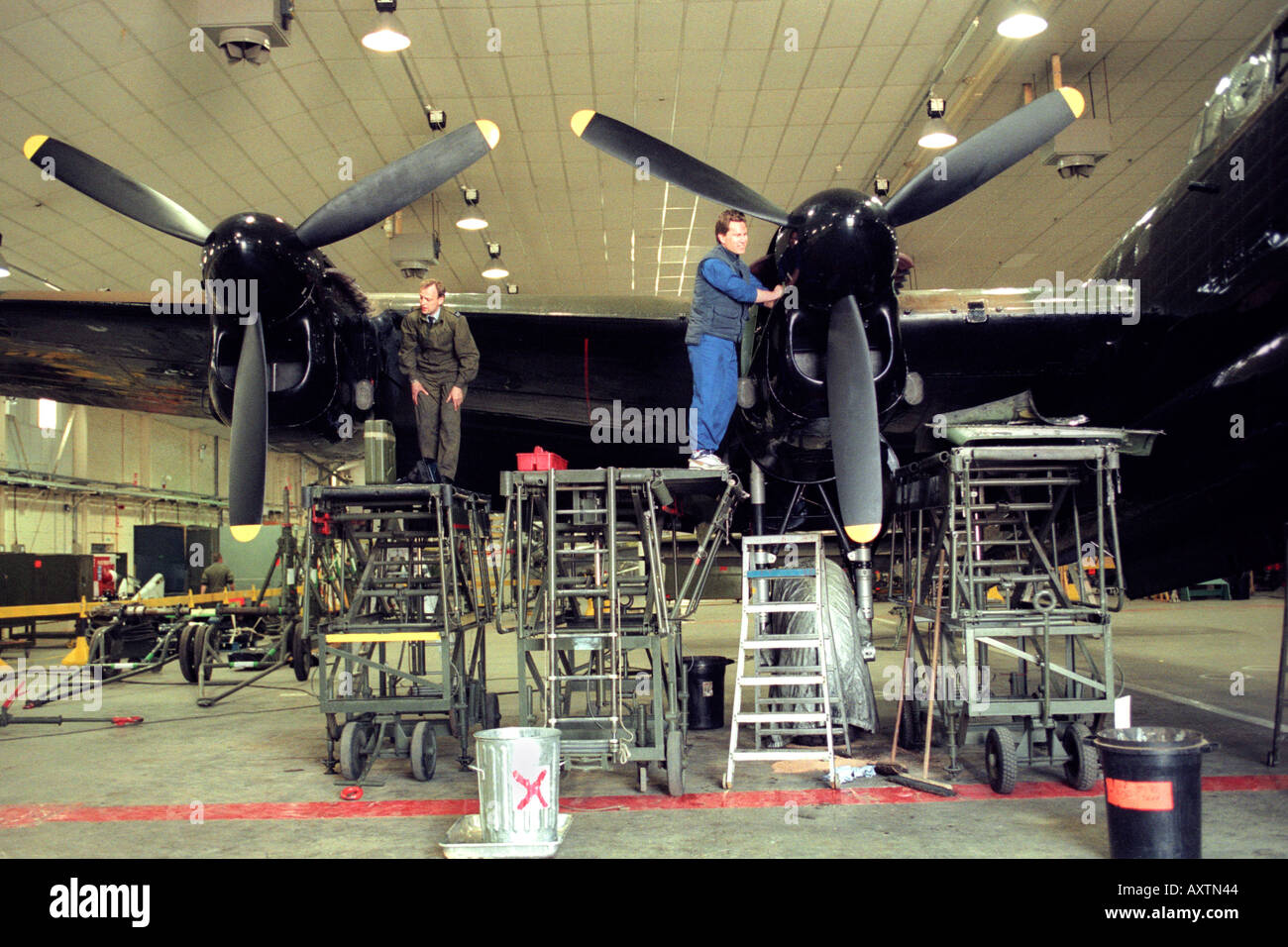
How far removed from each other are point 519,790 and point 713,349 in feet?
10.9

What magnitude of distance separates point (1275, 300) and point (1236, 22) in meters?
7.94

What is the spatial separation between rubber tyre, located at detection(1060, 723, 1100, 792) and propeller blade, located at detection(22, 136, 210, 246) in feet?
23.5

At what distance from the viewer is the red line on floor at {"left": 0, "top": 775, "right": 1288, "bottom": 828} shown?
19.5 feet

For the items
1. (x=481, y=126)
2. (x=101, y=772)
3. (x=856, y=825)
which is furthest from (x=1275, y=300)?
(x=101, y=772)

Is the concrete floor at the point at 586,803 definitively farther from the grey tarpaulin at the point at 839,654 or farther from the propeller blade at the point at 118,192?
the propeller blade at the point at 118,192

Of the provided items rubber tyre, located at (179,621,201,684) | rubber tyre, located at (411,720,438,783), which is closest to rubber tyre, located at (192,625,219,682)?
rubber tyre, located at (179,621,201,684)

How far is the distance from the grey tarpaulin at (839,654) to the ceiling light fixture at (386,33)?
24.0 ft

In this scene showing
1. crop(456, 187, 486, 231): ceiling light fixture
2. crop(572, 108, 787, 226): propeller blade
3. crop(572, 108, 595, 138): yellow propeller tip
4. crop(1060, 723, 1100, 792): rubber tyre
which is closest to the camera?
crop(1060, 723, 1100, 792): rubber tyre

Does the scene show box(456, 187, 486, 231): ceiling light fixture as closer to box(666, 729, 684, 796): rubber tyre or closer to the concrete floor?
the concrete floor

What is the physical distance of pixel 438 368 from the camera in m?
7.70

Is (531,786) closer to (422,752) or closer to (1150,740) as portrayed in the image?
(422,752)
